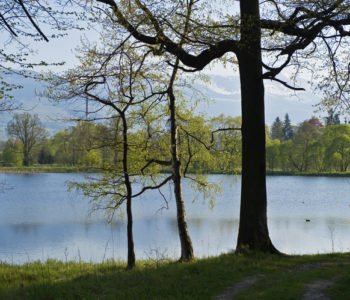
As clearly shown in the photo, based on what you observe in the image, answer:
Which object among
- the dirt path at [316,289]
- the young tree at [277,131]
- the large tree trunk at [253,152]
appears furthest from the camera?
the young tree at [277,131]

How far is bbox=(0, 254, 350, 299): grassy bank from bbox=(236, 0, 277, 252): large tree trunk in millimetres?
752

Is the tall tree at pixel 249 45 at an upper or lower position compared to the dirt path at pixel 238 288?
upper

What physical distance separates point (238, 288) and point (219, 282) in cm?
44

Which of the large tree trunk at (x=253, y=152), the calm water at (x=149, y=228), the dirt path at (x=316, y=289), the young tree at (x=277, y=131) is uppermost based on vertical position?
the young tree at (x=277, y=131)

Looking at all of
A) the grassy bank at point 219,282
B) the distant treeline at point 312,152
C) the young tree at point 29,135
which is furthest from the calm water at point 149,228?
the young tree at point 29,135

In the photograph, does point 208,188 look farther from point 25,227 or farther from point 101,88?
point 25,227

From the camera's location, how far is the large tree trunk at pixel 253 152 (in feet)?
35.1

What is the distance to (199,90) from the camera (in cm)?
1548

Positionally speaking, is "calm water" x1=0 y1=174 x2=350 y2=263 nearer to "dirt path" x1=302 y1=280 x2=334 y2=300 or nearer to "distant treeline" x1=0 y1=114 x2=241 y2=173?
"distant treeline" x1=0 y1=114 x2=241 y2=173

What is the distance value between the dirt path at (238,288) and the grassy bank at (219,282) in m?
0.01

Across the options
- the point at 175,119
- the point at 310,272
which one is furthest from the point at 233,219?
the point at 310,272

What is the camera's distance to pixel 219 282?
7703 millimetres

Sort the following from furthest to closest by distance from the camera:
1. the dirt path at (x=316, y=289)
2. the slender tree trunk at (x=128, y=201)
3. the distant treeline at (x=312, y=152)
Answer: the distant treeline at (x=312, y=152) < the slender tree trunk at (x=128, y=201) < the dirt path at (x=316, y=289)

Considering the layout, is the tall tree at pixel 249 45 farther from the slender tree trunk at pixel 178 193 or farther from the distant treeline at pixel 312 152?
the distant treeline at pixel 312 152
